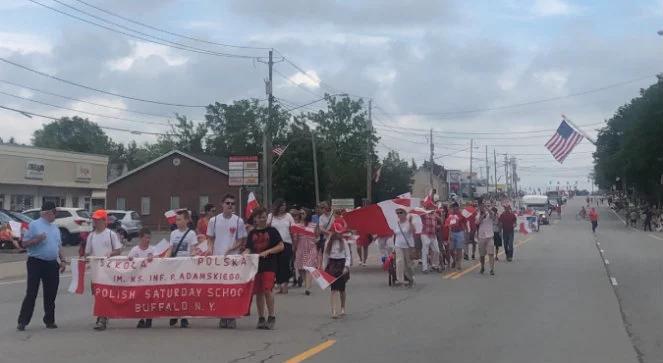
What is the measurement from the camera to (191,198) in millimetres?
63375

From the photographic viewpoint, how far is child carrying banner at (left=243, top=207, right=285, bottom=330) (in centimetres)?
1140

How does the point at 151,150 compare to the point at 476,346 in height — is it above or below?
above

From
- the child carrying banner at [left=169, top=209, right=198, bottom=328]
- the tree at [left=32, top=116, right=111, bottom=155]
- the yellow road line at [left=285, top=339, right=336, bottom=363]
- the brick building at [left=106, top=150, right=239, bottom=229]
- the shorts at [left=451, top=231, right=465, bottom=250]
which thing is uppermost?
the tree at [left=32, top=116, right=111, bottom=155]

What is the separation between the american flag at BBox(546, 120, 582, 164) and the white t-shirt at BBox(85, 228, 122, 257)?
34311 millimetres

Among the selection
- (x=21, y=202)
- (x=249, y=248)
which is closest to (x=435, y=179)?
(x=21, y=202)

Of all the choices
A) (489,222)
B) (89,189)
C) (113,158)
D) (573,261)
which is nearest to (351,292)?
(489,222)

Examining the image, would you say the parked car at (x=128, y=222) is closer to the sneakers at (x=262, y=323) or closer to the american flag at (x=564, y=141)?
the american flag at (x=564, y=141)

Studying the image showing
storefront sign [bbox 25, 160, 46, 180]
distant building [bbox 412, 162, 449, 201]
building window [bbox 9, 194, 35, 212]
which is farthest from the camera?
distant building [bbox 412, 162, 449, 201]

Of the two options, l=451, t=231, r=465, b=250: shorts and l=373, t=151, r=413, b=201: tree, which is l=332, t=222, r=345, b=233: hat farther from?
l=373, t=151, r=413, b=201: tree

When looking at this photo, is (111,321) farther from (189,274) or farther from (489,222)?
(489,222)

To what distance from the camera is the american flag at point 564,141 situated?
43000mm

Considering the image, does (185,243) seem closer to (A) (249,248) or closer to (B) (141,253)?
(B) (141,253)

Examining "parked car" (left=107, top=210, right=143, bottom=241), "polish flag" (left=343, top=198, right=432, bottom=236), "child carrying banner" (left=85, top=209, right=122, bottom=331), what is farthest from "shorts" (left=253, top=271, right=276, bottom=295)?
"parked car" (left=107, top=210, right=143, bottom=241)

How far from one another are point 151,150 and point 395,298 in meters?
110
